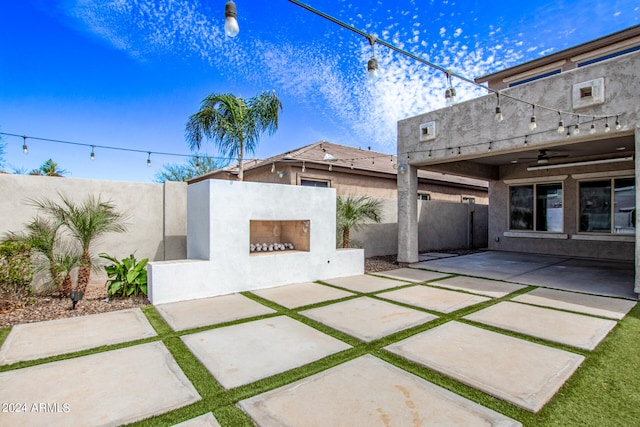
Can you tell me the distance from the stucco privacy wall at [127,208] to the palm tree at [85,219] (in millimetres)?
156

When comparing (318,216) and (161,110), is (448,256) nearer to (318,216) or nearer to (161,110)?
(318,216)

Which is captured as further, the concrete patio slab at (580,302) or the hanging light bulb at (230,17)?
the concrete patio slab at (580,302)

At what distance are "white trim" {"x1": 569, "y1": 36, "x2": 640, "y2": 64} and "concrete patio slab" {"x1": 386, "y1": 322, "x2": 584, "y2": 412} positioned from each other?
12.6 metres

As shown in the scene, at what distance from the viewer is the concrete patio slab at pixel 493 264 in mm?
9234

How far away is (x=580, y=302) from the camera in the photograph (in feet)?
19.9

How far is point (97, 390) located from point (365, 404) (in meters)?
2.53

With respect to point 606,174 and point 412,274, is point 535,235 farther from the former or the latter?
point 412,274

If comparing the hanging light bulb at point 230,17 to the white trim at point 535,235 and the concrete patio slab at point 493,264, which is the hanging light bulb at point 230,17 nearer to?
the concrete patio slab at point 493,264

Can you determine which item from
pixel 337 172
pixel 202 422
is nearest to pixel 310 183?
pixel 337 172

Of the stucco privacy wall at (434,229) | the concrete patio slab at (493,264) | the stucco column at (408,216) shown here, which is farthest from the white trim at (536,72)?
the concrete patio slab at (493,264)

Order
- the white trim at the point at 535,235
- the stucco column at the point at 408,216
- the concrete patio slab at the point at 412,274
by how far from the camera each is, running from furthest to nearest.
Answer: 1. the white trim at the point at 535,235
2. the stucco column at the point at 408,216
3. the concrete patio slab at the point at 412,274

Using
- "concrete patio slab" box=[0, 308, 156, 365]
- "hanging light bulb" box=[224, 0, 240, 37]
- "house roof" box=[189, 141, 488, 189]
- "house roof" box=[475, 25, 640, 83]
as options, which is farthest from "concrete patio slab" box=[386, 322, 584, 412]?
"house roof" box=[475, 25, 640, 83]

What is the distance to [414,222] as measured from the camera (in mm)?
10500

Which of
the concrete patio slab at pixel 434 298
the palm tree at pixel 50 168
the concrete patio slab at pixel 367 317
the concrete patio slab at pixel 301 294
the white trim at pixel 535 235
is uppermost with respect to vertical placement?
the palm tree at pixel 50 168
